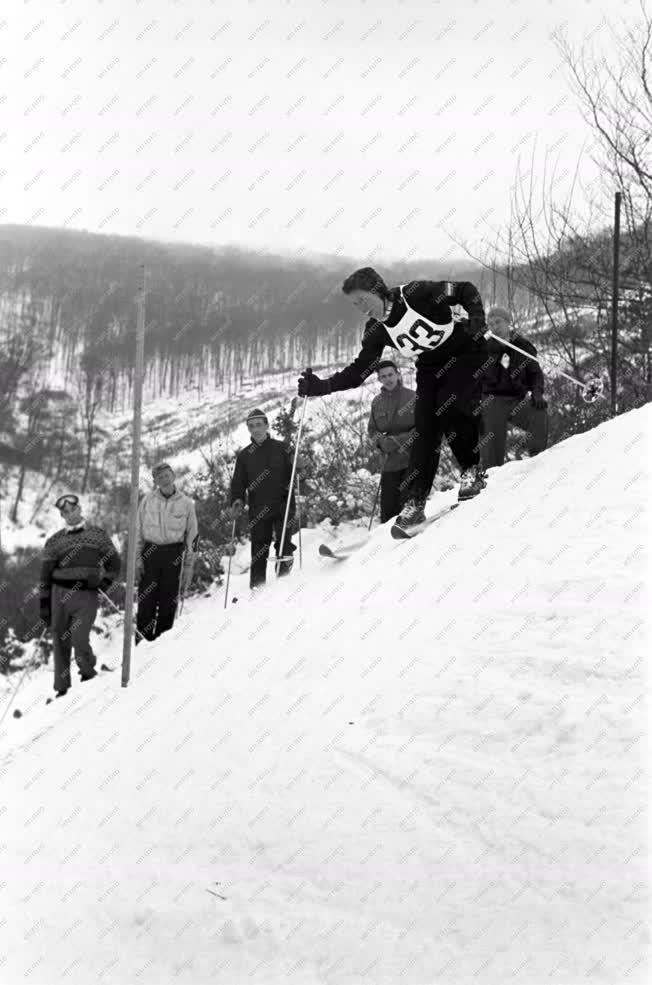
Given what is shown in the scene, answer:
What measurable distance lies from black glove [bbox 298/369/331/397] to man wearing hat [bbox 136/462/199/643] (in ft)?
6.30

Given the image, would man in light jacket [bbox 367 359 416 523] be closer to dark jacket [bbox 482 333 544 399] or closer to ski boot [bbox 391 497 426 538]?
dark jacket [bbox 482 333 544 399]

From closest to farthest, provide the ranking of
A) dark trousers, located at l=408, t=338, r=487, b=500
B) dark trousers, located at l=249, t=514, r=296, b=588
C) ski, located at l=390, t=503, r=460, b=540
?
ski, located at l=390, t=503, r=460, b=540, dark trousers, located at l=408, t=338, r=487, b=500, dark trousers, located at l=249, t=514, r=296, b=588

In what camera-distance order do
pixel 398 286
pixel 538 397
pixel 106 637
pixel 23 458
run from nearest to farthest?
pixel 398 286 → pixel 538 397 → pixel 106 637 → pixel 23 458

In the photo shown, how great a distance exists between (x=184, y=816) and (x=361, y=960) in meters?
0.95

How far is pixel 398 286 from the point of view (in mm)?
4648

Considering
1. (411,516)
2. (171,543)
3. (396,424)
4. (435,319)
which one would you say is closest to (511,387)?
(396,424)

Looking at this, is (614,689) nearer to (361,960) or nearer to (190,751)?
(361,960)

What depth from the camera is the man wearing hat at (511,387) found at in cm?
581

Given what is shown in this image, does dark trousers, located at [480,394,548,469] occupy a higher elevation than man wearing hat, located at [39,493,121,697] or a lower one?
higher

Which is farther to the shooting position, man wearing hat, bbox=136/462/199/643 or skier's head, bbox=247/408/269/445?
skier's head, bbox=247/408/269/445

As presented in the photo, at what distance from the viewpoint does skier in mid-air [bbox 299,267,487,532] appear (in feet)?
15.1

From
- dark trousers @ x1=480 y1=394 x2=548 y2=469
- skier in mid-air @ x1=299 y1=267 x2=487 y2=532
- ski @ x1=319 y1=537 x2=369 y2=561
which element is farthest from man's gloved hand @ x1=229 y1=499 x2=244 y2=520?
dark trousers @ x1=480 y1=394 x2=548 y2=469

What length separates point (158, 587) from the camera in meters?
6.96

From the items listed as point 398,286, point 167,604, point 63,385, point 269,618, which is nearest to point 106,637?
point 167,604
